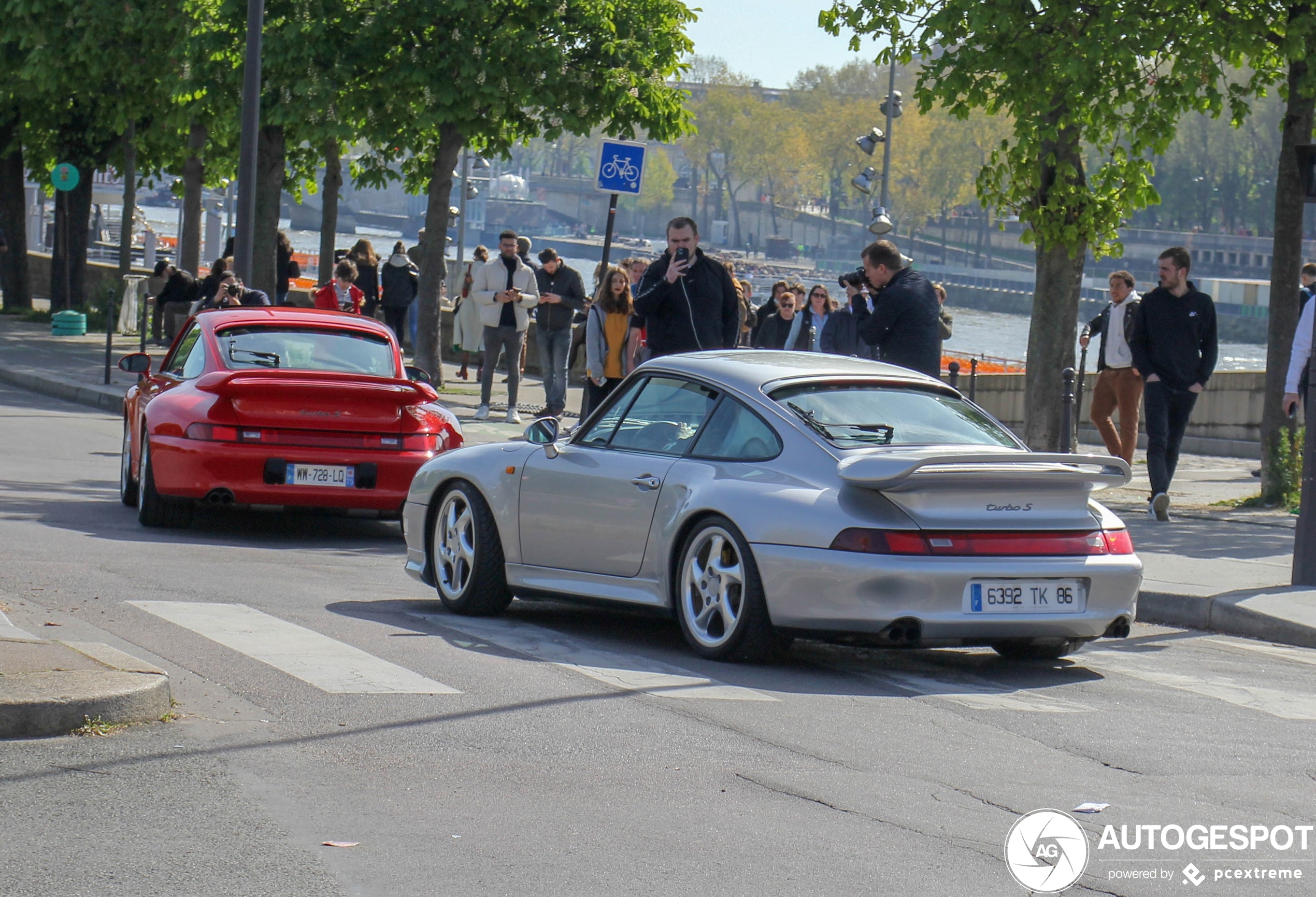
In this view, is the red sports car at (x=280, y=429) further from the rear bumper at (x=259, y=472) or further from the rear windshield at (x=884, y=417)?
the rear windshield at (x=884, y=417)

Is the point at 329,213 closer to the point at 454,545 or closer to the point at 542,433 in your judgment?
the point at 454,545

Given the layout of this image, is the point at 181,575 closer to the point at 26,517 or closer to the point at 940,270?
the point at 26,517

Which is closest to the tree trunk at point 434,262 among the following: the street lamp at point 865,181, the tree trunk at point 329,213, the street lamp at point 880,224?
the tree trunk at point 329,213

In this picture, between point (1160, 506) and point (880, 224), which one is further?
point (880, 224)

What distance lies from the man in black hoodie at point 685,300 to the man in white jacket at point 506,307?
817 cm

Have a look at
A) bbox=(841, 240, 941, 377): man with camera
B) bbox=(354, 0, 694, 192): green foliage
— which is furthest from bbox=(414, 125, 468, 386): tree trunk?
bbox=(841, 240, 941, 377): man with camera

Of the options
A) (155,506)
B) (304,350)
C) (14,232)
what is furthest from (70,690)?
(14,232)

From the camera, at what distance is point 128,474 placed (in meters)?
13.1

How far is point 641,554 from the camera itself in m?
8.10

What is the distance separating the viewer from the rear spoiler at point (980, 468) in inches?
286

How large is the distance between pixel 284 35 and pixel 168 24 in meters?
6.34

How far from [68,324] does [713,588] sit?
89.0 ft

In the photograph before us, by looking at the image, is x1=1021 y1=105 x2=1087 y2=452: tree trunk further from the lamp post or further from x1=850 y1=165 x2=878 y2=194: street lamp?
x1=850 y1=165 x2=878 y2=194: street lamp

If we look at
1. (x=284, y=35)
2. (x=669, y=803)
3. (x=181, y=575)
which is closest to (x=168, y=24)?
(x=284, y=35)
